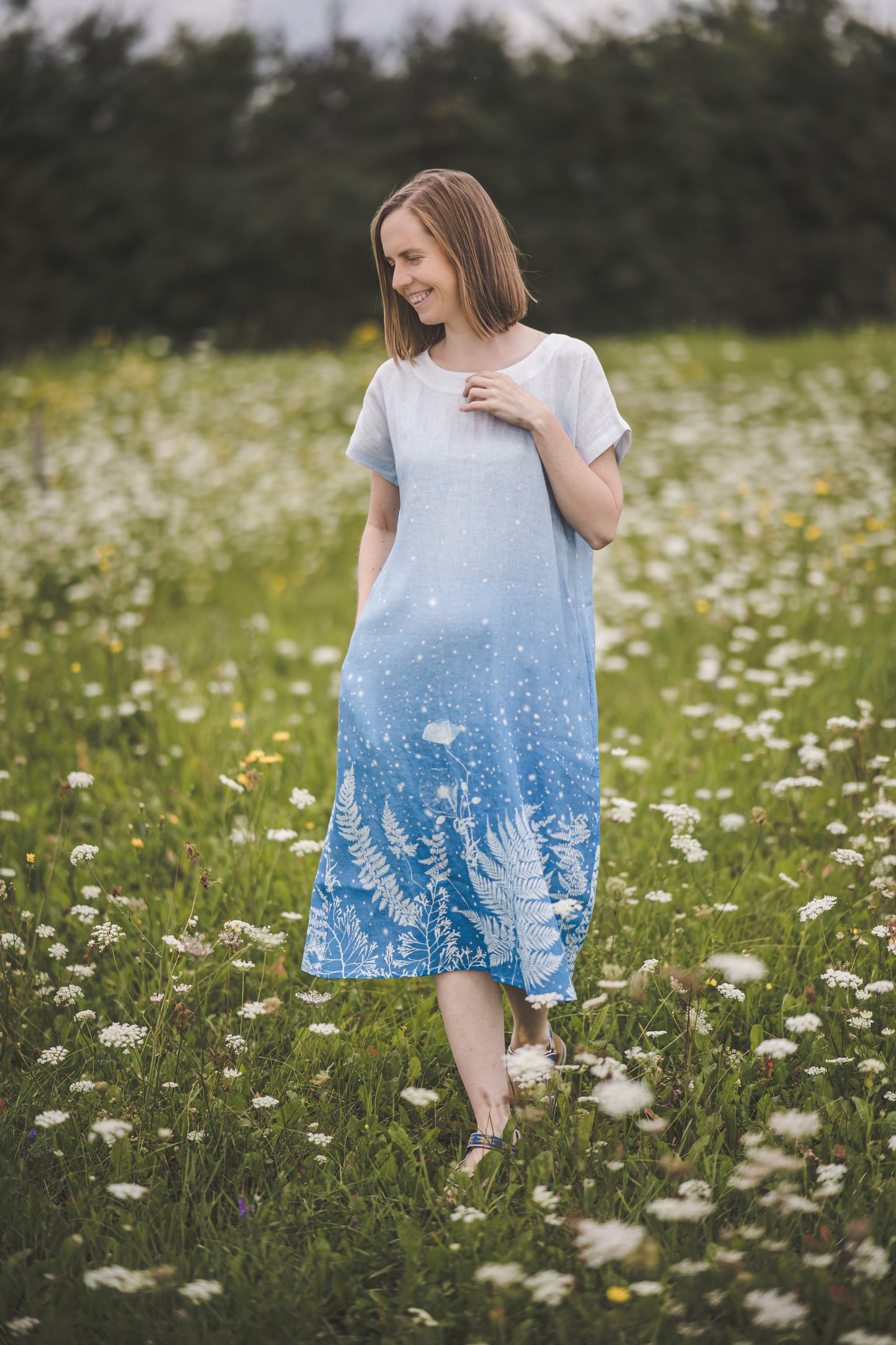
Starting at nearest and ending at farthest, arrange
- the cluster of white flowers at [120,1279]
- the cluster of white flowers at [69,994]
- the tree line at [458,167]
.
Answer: the cluster of white flowers at [120,1279] < the cluster of white flowers at [69,994] < the tree line at [458,167]

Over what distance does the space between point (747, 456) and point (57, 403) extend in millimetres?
5709

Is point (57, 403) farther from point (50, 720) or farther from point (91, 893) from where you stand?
point (91, 893)

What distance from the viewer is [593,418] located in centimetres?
188

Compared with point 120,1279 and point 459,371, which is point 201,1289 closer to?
point 120,1279

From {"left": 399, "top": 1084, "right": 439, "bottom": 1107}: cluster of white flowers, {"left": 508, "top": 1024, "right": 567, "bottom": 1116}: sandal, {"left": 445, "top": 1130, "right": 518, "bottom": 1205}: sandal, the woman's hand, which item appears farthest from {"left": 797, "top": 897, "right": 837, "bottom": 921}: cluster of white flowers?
the woman's hand

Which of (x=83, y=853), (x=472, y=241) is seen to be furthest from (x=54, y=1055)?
(x=472, y=241)

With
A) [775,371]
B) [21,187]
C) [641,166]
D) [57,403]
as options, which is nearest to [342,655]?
[57,403]

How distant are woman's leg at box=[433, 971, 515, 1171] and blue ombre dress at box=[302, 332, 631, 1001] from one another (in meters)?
0.05

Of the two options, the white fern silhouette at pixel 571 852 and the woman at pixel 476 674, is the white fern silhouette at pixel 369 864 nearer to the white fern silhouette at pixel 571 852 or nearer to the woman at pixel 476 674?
the woman at pixel 476 674

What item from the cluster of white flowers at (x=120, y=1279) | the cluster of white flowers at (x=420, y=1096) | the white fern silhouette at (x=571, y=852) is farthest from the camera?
the white fern silhouette at (x=571, y=852)

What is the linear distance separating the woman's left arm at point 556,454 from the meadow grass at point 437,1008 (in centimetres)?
72

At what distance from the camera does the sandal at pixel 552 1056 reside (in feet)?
5.48

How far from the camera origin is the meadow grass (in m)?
1.50

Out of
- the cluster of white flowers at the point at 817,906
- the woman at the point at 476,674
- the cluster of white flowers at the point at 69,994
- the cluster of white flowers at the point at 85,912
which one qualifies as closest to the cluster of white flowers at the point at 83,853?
the cluster of white flowers at the point at 85,912
